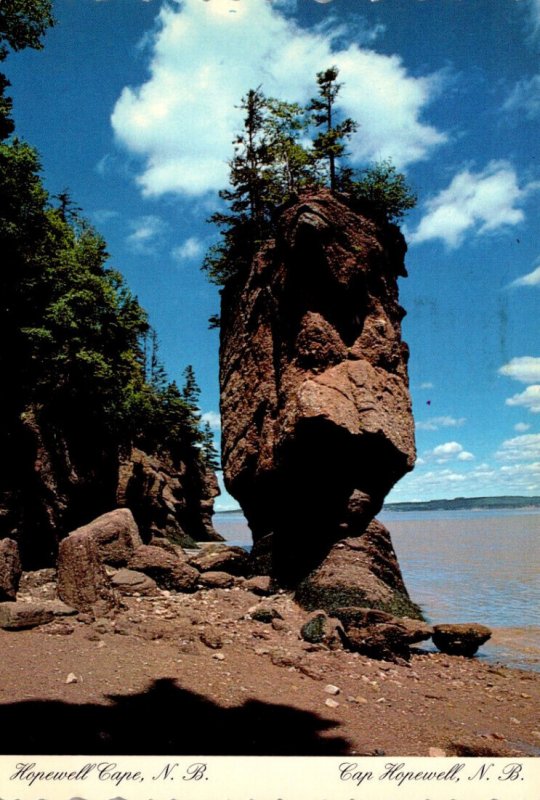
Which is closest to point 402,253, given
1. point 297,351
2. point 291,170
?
point 291,170

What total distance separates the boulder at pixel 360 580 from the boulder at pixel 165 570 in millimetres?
3242

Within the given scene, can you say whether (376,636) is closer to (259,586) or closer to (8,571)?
(259,586)

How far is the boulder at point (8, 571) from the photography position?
392 inches

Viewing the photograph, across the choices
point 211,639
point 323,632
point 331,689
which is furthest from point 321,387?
point 331,689

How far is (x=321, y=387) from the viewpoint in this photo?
16.5m

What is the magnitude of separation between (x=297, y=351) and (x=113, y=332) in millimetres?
9314

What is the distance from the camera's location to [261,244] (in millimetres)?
21672

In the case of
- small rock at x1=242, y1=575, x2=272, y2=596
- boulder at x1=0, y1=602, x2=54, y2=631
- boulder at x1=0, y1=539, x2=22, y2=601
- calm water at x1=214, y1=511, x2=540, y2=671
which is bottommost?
calm water at x1=214, y1=511, x2=540, y2=671

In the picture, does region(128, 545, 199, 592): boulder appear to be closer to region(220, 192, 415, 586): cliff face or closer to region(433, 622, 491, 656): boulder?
region(220, 192, 415, 586): cliff face

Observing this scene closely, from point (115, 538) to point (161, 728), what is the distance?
9811 millimetres

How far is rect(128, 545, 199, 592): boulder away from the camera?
1355 cm

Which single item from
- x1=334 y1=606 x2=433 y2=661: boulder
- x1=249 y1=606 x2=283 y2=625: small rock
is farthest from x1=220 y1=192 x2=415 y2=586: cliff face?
x1=334 y1=606 x2=433 y2=661: boulder

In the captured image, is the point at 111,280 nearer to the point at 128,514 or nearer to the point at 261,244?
the point at 261,244

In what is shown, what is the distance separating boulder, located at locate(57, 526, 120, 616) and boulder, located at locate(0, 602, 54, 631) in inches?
40.3
